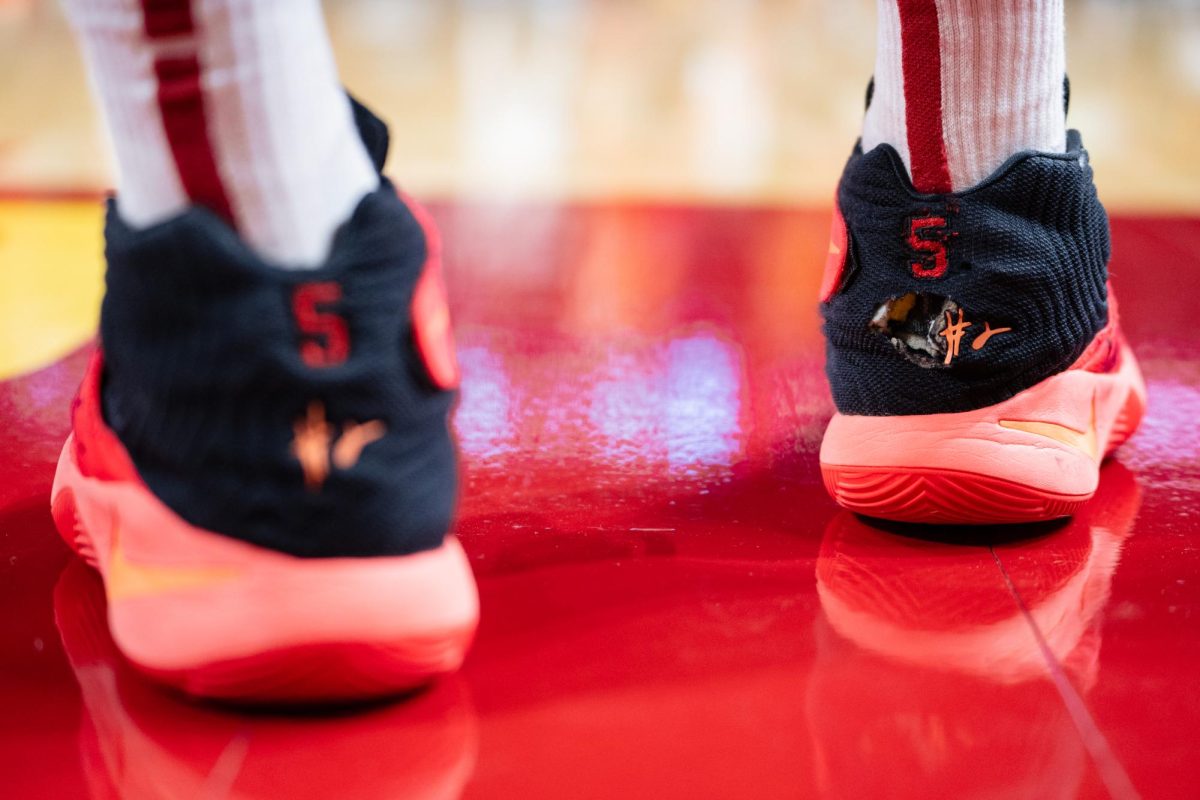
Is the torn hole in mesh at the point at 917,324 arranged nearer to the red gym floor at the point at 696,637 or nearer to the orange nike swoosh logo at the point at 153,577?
the red gym floor at the point at 696,637

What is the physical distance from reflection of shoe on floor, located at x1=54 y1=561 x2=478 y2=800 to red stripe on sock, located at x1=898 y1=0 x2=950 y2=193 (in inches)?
16.9

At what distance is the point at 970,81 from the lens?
2.43 ft

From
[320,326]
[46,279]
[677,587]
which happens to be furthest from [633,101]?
[320,326]

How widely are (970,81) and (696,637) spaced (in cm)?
39

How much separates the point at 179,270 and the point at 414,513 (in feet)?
0.49

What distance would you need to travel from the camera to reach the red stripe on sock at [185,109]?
1.67 ft

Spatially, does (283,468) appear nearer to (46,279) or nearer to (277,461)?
(277,461)

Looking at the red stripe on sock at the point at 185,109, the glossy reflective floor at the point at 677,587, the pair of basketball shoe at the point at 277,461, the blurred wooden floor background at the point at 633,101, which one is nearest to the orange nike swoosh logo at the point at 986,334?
the glossy reflective floor at the point at 677,587

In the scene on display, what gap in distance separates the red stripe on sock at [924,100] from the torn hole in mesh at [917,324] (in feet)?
0.24

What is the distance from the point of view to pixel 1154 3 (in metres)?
7.02

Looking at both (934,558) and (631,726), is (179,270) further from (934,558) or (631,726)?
(934,558)

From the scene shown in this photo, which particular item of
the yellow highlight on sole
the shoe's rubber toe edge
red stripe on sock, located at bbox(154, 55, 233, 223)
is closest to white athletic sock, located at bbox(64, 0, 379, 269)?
red stripe on sock, located at bbox(154, 55, 233, 223)

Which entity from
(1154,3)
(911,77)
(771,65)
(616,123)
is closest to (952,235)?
(911,77)

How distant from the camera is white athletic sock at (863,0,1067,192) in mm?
731
